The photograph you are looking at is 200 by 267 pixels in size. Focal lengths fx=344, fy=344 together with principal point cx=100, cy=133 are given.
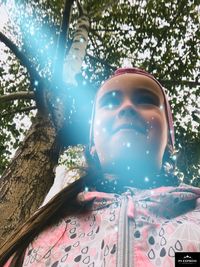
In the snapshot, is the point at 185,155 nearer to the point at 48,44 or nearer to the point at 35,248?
the point at 48,44

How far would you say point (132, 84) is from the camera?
94.7 inches

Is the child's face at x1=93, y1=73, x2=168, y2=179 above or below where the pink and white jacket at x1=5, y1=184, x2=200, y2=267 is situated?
above

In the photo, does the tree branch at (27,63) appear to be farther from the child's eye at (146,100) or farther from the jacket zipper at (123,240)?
the jacket zipper at (123,240)

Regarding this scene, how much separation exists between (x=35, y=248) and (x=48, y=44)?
564cm

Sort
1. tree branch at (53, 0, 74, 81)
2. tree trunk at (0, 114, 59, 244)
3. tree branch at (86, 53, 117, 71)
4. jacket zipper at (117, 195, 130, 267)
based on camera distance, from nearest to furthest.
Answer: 1. jacket zipper at (117, 195, 130, 267)
2. tree trunk at (0, 114, 59, 244)
3. tree branch at (53, 0, 74, 81)
4. tree branch at (86, 53, 117, 71)

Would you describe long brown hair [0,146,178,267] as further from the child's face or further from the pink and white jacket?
the child's face

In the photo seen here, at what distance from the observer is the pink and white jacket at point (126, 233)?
1.44 metres

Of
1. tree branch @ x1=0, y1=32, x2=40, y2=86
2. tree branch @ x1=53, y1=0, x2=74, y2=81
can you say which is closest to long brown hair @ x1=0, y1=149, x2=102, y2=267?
tree branch @ x1=0, y1=32, x2=40, y2=86

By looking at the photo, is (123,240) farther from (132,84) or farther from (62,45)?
(62,45)

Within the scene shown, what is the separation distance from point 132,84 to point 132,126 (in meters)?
0.43

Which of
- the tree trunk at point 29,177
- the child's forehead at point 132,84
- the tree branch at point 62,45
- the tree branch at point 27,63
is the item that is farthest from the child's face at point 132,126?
the tree branch at point 62,45

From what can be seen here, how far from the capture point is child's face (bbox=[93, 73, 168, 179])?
6.77 ft

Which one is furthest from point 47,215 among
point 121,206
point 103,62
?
point 103,62

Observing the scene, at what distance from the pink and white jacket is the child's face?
10.4 inches
